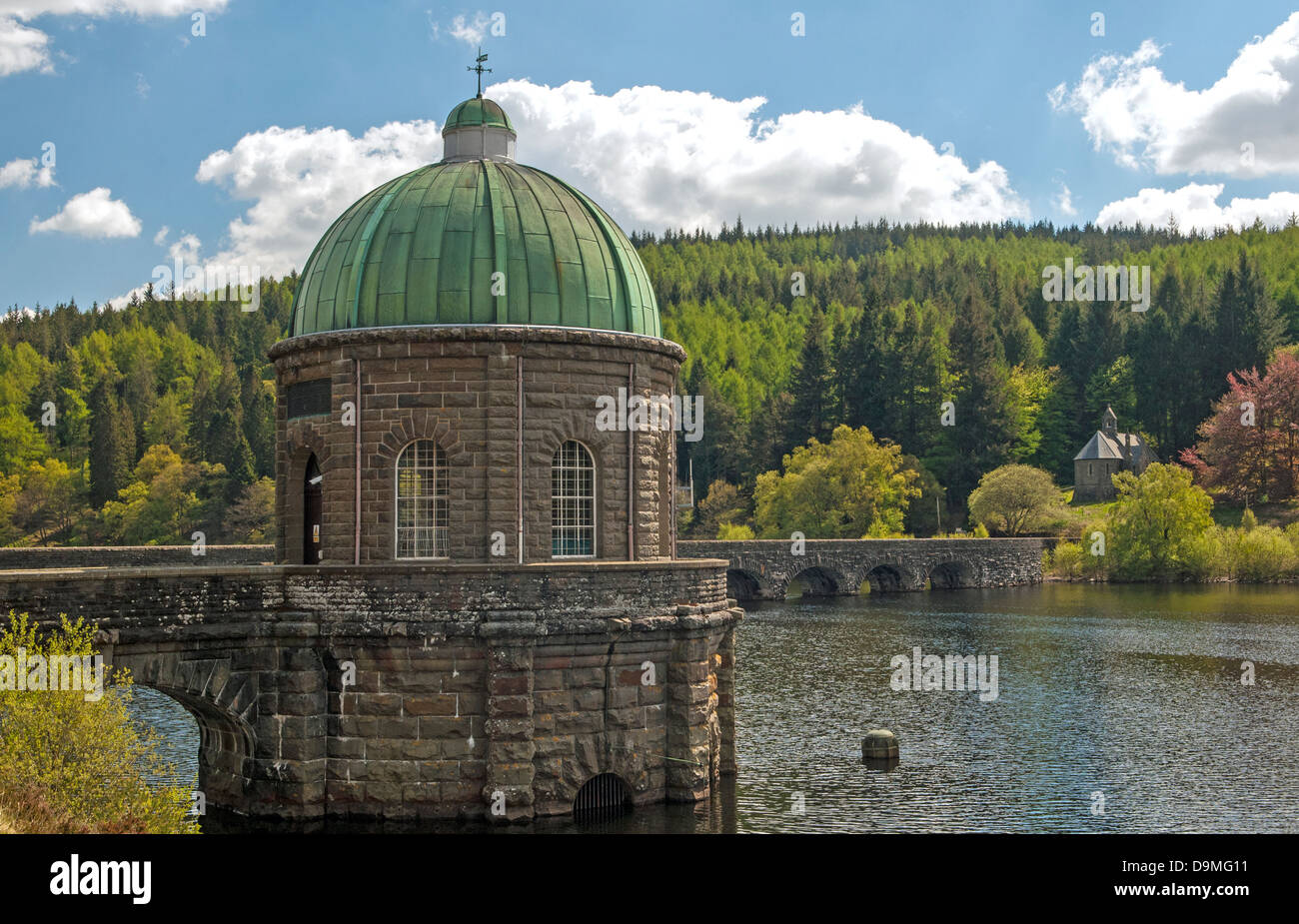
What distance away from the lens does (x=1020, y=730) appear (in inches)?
1463

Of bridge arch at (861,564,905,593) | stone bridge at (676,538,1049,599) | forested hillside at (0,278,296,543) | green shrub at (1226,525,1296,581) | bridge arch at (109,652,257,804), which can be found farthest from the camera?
forested hillside at (0,278,296,543)

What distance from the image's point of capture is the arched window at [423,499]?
88.0ft

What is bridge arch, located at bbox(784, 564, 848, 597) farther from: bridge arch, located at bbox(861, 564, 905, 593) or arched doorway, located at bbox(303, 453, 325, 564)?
arched doorway, located at bbox(303, 453, 325, 564)

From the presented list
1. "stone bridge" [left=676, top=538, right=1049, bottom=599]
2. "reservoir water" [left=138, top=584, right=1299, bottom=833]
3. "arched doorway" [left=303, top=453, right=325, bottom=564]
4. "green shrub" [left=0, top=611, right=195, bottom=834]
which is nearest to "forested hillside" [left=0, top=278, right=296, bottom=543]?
"stone bridge" [left=676, top=538, right=1049, bottom=599]

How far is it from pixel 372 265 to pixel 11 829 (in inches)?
528

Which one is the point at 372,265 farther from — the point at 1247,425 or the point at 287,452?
the point at 1247,425

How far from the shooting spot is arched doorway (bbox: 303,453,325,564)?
28.9 metres

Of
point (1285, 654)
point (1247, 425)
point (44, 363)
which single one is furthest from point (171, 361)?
point (1285, 654)

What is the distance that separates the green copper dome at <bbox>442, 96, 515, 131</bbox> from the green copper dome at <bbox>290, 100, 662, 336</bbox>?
1.52 m

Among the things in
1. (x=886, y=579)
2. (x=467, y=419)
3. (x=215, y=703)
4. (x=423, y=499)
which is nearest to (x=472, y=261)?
(x=467, y=419)

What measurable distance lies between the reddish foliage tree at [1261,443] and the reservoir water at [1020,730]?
153ft

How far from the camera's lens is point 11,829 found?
17719 mm

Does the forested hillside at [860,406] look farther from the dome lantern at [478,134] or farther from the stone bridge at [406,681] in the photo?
the stone bridge at [406,681]

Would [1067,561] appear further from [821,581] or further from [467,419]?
[467,419]
